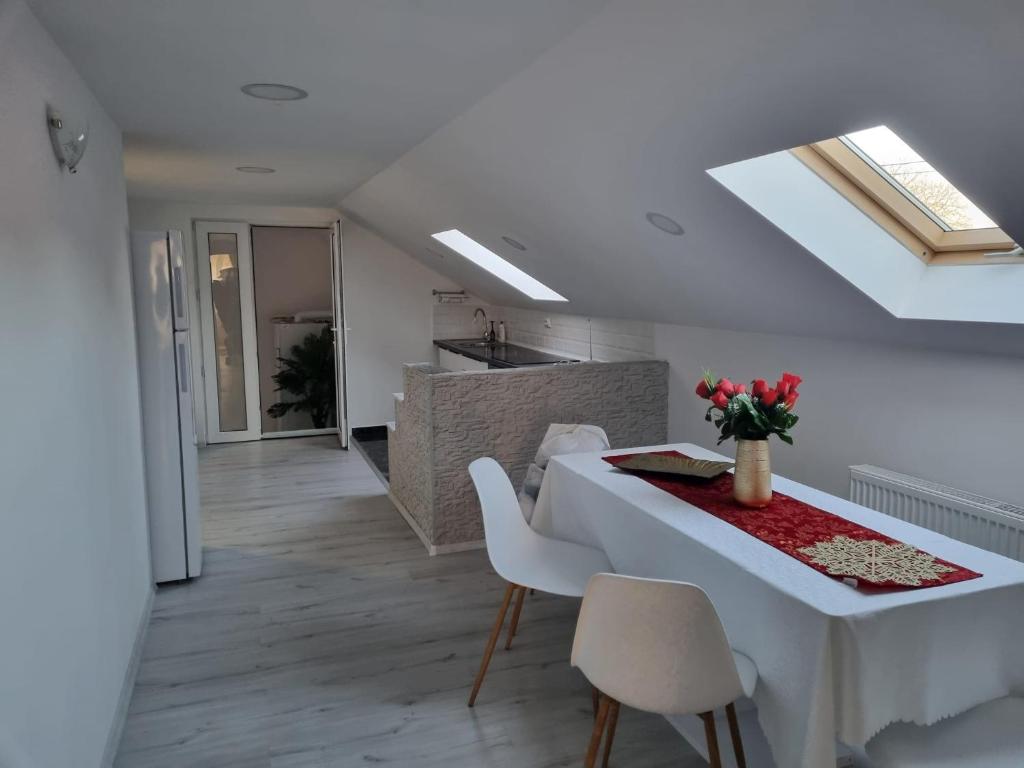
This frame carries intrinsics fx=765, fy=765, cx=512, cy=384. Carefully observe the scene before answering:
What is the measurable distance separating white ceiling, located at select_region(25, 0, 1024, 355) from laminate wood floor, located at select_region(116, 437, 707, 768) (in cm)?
172

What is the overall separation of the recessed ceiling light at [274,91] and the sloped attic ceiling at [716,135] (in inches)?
27.4

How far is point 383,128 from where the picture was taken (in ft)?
11.7

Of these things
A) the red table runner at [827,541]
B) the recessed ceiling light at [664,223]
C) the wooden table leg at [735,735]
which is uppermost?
the recessed ceiling light at [664,223]

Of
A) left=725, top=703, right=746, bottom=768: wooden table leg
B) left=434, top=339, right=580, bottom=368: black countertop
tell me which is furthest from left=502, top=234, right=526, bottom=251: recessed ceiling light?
left=725, top=703, right=746, bottom=768: wooden table leg

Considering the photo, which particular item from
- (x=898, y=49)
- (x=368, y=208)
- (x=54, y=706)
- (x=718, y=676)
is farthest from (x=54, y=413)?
(x=368, y=208)

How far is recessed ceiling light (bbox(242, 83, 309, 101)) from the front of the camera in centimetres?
286

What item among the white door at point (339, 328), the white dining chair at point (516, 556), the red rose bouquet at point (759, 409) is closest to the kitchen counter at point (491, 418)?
the white dining chair at point (516, 556)

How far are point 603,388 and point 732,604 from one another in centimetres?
257

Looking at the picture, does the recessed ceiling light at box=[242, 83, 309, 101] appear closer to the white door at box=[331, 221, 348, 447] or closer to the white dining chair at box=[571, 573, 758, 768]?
the white dining chair at box=[571, 573, 758, 768]

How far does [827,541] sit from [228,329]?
634cm

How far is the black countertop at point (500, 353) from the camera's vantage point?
5625 mm

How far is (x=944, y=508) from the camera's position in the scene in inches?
109

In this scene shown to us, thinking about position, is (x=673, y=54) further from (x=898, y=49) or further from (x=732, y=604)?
(x=732, y=604)

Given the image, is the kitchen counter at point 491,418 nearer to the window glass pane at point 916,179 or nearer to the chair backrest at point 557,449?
the chair backrest at point 557,449
